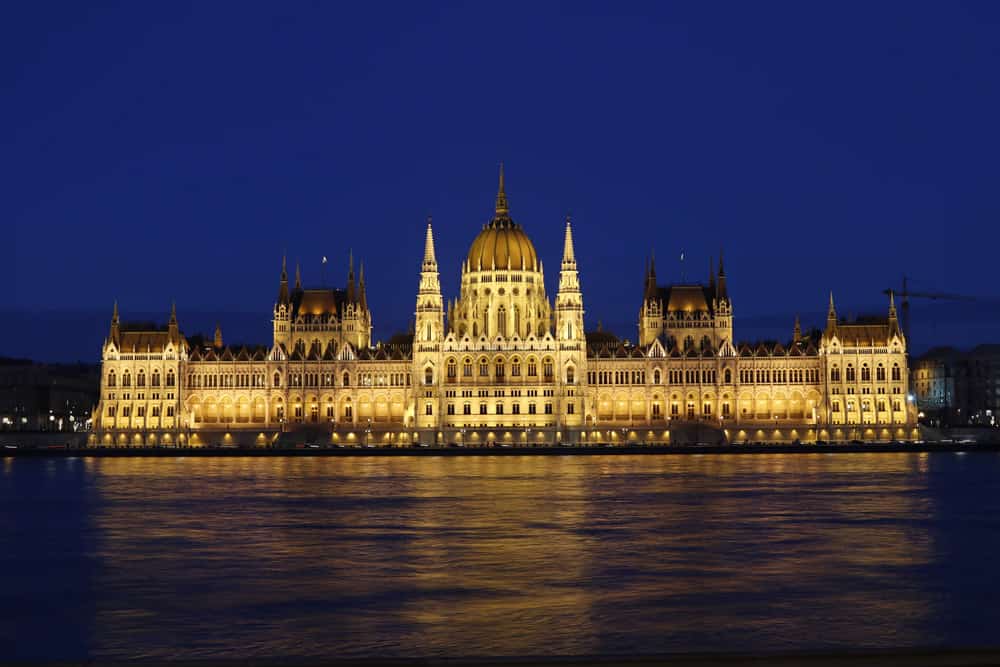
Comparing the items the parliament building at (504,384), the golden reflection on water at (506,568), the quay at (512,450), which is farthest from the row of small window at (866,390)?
the golden reflection on water at (506,568)

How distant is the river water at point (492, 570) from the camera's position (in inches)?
1009

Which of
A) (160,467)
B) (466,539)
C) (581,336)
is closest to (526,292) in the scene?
(581,336)

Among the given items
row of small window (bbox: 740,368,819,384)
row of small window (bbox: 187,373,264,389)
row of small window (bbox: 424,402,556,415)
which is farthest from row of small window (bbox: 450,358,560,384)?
row of small window (bbox: 187,373,264,389)

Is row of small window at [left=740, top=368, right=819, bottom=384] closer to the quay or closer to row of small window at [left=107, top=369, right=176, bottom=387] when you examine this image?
the quay

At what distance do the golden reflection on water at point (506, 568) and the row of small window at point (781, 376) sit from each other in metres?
80.4

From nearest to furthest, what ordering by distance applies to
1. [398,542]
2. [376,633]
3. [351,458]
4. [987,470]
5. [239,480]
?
[376,633], [398,542], [239,480], [987,470], [351,458]

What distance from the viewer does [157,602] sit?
3019 centimetres

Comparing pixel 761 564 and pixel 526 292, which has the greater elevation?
pixel 526 292

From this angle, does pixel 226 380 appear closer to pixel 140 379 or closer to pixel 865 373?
pixel 140 379

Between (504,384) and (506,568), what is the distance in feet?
369

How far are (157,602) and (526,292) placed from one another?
420 feet

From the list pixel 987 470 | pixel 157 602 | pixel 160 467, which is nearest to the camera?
pixel 157 602

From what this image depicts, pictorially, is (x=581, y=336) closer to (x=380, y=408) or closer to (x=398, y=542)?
(x=380, y=408)

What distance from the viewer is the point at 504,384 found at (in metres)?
148
